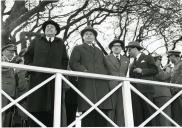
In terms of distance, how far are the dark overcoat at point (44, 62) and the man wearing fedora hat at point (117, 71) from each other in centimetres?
83

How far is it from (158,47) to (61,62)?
15571 mm

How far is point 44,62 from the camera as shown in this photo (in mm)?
4727

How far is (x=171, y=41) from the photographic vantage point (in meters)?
18.3

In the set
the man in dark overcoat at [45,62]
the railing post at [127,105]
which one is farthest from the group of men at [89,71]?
the railing post at [127,105]

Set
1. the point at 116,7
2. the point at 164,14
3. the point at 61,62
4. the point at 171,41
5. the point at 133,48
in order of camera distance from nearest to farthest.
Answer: the point at 61,62 → the point at 133,48 → the point at 164,14 → the point at 116,7 → the point at 171,41

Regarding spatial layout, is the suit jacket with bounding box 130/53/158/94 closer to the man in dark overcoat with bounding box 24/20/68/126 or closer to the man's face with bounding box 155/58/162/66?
the man's face with bounding box 155/58/162/66

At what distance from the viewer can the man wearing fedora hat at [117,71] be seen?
512 centimetres

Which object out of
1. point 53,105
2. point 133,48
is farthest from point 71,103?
point 133,48

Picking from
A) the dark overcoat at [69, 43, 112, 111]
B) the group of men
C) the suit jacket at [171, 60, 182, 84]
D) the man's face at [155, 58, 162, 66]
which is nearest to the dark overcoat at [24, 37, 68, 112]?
the group of men

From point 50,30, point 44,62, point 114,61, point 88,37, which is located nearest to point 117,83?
point 114,61

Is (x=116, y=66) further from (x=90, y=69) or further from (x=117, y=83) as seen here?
(x=90, y=69)

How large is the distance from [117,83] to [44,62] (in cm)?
126

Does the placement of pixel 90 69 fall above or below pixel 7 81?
above

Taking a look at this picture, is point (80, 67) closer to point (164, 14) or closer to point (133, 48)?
point (133, 48)
